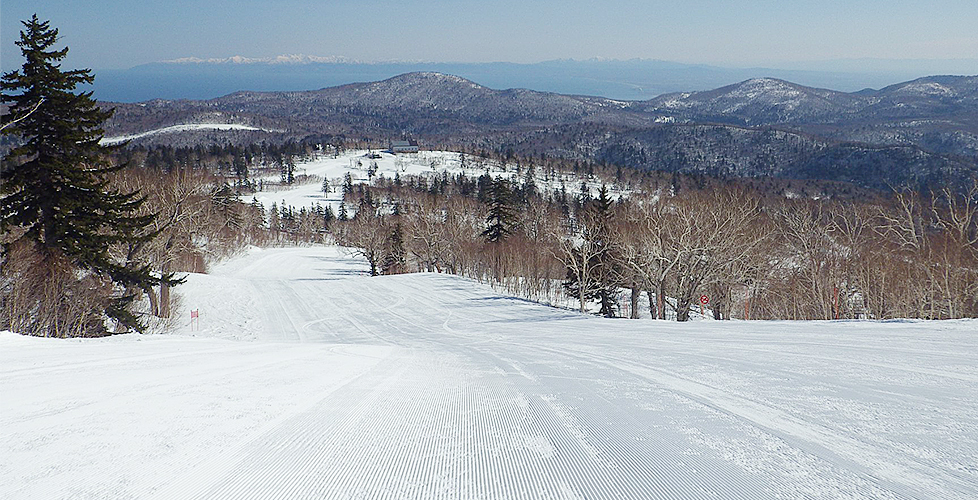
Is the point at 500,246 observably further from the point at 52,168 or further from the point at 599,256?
the point at 52,168

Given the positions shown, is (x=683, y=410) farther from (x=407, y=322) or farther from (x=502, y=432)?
(x=407, y=322)

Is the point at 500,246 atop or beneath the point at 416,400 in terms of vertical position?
beneath

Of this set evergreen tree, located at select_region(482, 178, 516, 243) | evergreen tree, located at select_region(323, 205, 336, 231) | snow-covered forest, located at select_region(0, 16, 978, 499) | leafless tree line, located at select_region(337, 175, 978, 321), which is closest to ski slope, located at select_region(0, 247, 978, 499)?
snow-covered forest, located at select_region(0, 16, 978, 499)

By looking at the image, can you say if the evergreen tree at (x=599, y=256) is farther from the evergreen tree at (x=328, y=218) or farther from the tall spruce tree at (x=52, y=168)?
the evergreen tree at (x=328, y=218)

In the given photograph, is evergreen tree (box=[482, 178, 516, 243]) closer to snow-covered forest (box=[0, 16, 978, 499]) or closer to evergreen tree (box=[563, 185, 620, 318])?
evergreen tree (box=[563, 185, 620, 318])

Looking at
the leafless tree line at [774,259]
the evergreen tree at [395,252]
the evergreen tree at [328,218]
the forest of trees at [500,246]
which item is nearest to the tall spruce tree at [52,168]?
the forest of trees at [500,246]

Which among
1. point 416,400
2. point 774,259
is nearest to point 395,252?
point 774,259

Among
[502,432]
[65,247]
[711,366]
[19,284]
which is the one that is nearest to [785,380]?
[711,366]
